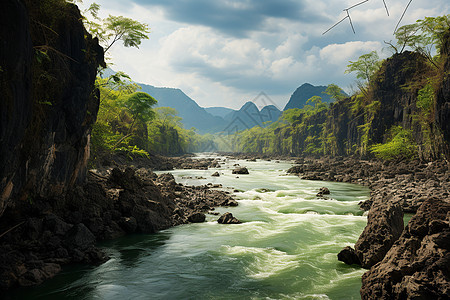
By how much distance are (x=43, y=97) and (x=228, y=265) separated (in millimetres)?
7771

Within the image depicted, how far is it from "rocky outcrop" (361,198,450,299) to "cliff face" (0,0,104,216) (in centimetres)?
796

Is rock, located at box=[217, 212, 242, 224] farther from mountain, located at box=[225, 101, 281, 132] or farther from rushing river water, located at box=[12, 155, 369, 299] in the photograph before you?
mountain, located at box=[225, 101, 281, 132]

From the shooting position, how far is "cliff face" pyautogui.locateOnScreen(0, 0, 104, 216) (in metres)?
5.98

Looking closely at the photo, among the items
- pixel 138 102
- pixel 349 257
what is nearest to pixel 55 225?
pixel 349 257

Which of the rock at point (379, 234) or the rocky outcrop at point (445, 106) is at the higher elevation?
the rocky outcrop at point (445, 106)

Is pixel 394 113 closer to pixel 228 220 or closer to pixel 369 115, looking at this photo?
pixel 369 115

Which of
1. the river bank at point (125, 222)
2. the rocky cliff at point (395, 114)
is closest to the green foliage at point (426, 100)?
the rocky cliff at point (395, 114)

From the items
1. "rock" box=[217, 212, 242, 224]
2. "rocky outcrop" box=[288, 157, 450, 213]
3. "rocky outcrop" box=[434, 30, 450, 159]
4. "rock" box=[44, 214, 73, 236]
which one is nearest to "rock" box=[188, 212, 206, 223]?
"rock" box=[217, 212, 242, 224]

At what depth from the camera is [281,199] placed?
19203 millimetres

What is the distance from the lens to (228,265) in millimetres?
8633

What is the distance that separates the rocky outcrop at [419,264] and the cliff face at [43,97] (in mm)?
7959

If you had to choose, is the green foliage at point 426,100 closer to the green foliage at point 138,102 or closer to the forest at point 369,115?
the forest at point 369,115

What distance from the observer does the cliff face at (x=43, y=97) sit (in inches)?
236

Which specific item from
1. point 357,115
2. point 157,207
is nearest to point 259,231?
point 157,207
